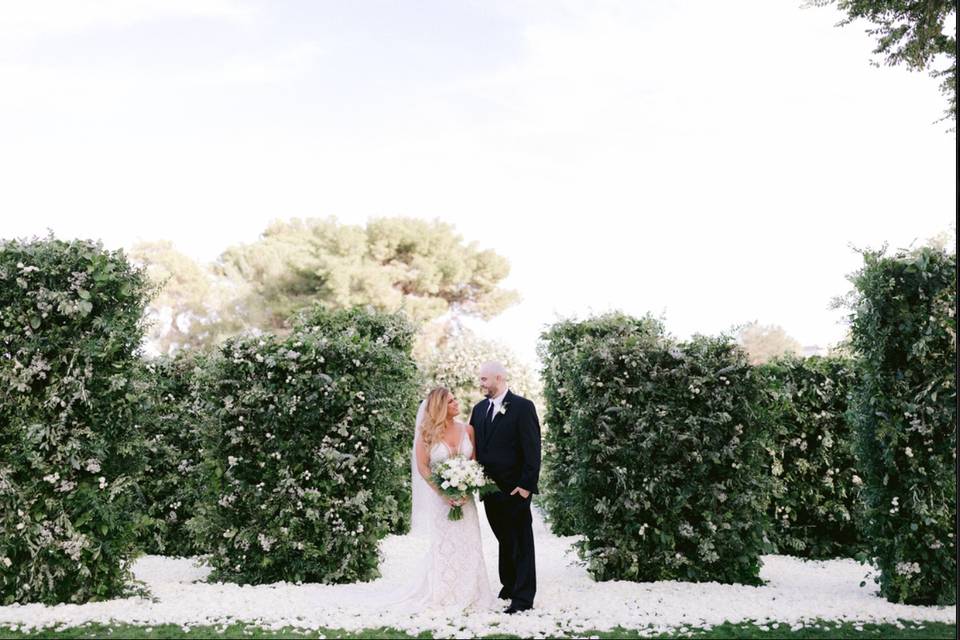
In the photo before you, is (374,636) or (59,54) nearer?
(374,636)

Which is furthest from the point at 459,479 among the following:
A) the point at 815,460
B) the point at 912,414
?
the point at 815,460

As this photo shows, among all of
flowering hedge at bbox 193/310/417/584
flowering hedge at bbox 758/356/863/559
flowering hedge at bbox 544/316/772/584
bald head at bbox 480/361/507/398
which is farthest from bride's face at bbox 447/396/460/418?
flowering hedge at bbox 758/356/863/559

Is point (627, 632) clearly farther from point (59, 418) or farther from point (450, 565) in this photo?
point (59, 418)

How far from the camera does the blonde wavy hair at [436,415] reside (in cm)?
728

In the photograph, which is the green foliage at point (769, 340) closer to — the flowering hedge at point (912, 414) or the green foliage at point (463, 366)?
the green foliage at point (463, 366)

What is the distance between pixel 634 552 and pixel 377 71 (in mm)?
16945

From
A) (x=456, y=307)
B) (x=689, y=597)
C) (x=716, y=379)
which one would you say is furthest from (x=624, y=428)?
(x=456, y=307)

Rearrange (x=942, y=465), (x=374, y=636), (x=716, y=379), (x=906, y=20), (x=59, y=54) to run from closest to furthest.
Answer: (x=374, y=636) < (x=942, y=465) < (x=716, y=379) < (x=906, y=20) < (x=59, y=54)

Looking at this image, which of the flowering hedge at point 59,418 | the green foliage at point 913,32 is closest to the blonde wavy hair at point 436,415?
the flowering hedge at point 59,418

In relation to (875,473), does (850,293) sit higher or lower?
higher

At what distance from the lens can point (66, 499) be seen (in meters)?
7.29

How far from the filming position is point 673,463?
26.0 ft

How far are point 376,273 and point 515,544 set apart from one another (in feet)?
82.5

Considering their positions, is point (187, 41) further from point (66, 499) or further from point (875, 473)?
point (875, 473)
